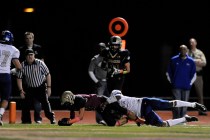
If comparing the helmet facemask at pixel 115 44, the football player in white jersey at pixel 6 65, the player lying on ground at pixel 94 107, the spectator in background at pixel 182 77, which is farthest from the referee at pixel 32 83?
the spectator in background at pixel 182 77

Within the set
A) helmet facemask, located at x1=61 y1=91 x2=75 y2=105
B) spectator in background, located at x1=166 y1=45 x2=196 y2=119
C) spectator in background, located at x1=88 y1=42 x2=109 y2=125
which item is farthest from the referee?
spectator in background, located at x1=166 y1=45 x2=196 y2=119

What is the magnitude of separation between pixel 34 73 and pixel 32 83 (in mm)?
222

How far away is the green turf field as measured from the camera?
15.3 m

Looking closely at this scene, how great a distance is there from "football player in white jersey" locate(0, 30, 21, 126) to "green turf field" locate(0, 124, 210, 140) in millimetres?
1287

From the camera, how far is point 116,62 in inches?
803

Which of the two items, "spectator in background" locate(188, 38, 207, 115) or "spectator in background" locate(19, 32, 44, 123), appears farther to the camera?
"spectator in background" locate(188, 38, 207, 115)

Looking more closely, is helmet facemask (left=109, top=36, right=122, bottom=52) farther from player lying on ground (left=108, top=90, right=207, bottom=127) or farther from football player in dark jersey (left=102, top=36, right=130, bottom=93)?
player lying on ground (left=108, top=90, right=207, bottom=127)

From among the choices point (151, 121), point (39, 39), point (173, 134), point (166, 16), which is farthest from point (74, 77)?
point (173, 134)

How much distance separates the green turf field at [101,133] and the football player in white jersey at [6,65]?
1287mm

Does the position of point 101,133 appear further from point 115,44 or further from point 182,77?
point 182,77

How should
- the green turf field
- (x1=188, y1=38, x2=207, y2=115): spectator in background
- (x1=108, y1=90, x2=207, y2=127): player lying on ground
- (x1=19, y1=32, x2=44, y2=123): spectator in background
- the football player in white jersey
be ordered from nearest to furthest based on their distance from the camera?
1. the green turf field
2. (x1=108, y1=90, x2=207, y2=127): player lying on ground
3. the football player in white jersey
4. (x1=19, y1=32, x2=44, y2=123): spectator in background
5. (x1=188, y1=38, x2=207, y2=115): spectator in background

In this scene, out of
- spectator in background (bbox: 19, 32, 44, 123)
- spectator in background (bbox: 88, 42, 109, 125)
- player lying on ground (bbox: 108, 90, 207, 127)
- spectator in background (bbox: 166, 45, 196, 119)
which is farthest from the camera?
spectator in background (bbox: 166, 45, 196, 119)

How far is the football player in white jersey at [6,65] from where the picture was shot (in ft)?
63.4

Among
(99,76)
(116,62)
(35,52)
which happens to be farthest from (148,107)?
(35,52)
